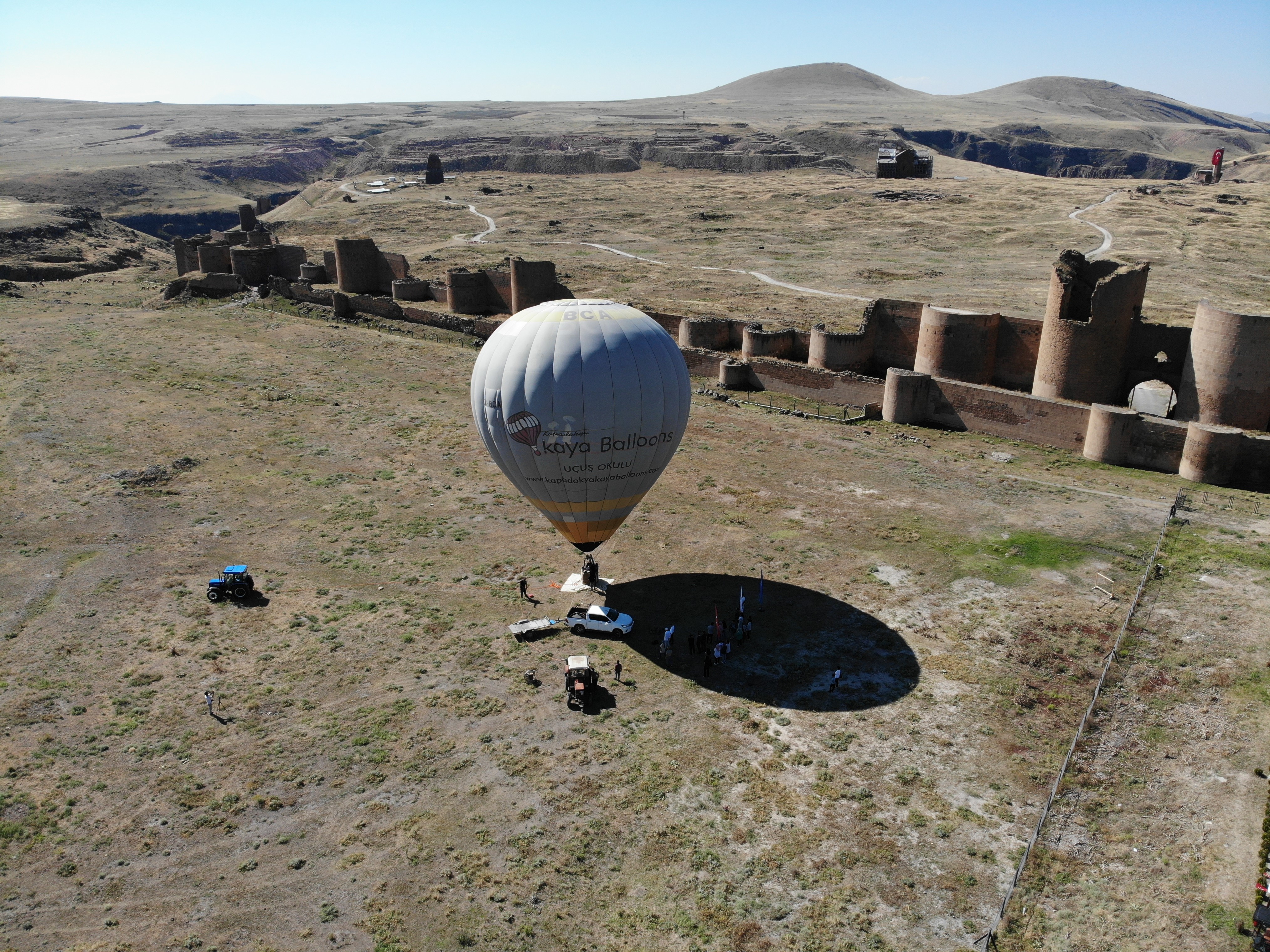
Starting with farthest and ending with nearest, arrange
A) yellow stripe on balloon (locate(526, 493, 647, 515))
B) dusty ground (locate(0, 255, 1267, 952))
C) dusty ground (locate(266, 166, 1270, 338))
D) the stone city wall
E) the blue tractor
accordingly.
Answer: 1. dusty ground (locate(266, 166, 1270, 338))
2. the stone city wall
3. the blue tractor
4. yellow stripe on balloon (locate(526, 493, 647, 515))
5. dusty ground (locate(0, 255, 1267, 952))

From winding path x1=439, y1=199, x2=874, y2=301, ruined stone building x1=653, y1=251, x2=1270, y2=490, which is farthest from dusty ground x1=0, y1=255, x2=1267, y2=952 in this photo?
winding path x1=439, y1=199, x2=874, y2=301

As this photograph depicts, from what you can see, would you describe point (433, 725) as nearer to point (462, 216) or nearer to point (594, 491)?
point (594, 491)

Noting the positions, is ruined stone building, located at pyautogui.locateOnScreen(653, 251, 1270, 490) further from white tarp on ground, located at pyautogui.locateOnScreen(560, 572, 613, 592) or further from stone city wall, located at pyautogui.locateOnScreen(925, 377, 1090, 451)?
white tarp on ground, located at pyautogui.locateOnScreen(560, 572, 613, 592)

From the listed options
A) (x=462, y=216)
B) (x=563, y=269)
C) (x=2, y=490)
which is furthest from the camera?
(x=462, y=216)

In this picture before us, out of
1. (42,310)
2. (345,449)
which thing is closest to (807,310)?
(345,449)

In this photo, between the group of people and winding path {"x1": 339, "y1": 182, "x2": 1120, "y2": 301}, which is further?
winding path {"x1": 339, "y1": 182, "x2": 1120, "y2": 301}

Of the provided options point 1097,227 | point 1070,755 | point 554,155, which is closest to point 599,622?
point 1070,755

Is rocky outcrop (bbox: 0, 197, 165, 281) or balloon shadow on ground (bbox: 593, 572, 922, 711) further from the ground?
rocky outcrop (bbox: 0, 197, 165, 281)
